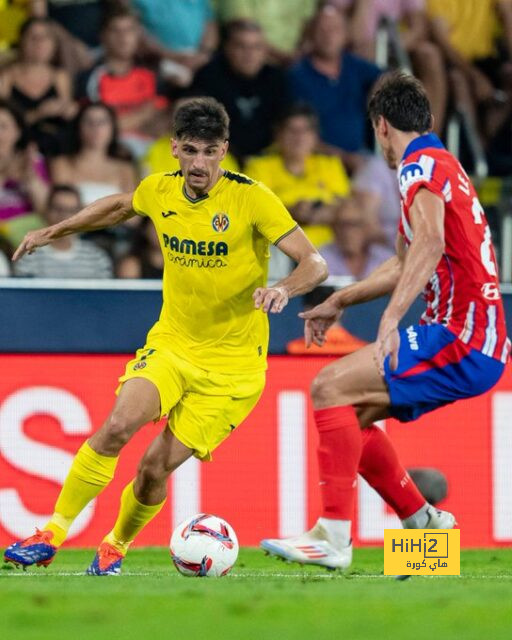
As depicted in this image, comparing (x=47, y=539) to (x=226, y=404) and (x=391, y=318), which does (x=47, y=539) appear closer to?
(x=226, y=404)

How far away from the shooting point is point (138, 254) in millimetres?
9914

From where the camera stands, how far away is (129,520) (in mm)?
6422

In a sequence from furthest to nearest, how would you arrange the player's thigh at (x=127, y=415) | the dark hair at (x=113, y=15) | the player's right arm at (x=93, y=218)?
1. the dark hair at (x=113, y=15)
2. the player's right arm at (x=93, y=218)
3. the player's thigh at (x=127, y=415)

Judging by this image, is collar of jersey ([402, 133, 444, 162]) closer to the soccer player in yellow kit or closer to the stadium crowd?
the soccer player in yellow kit

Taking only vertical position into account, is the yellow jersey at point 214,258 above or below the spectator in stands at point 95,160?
below

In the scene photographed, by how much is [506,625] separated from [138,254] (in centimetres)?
617

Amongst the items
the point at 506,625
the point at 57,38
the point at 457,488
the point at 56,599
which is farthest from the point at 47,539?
the point at 57,38

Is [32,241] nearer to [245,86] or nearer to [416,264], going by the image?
[416,264]

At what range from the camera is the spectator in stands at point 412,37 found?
11289 millimetres

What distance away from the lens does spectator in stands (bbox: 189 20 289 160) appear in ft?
35.0

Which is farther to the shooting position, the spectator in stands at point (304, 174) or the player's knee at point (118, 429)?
the spectator in stands at point (304, 174)

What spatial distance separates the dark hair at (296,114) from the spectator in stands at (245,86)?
52 mm

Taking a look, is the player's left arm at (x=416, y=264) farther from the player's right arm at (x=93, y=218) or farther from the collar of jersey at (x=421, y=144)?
the player's right arm at (x=93, y=218)

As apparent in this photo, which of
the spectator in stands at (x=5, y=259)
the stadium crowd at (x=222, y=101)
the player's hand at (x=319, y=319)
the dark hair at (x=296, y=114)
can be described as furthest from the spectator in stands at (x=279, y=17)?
the player's hand at (x=319, y=319)
